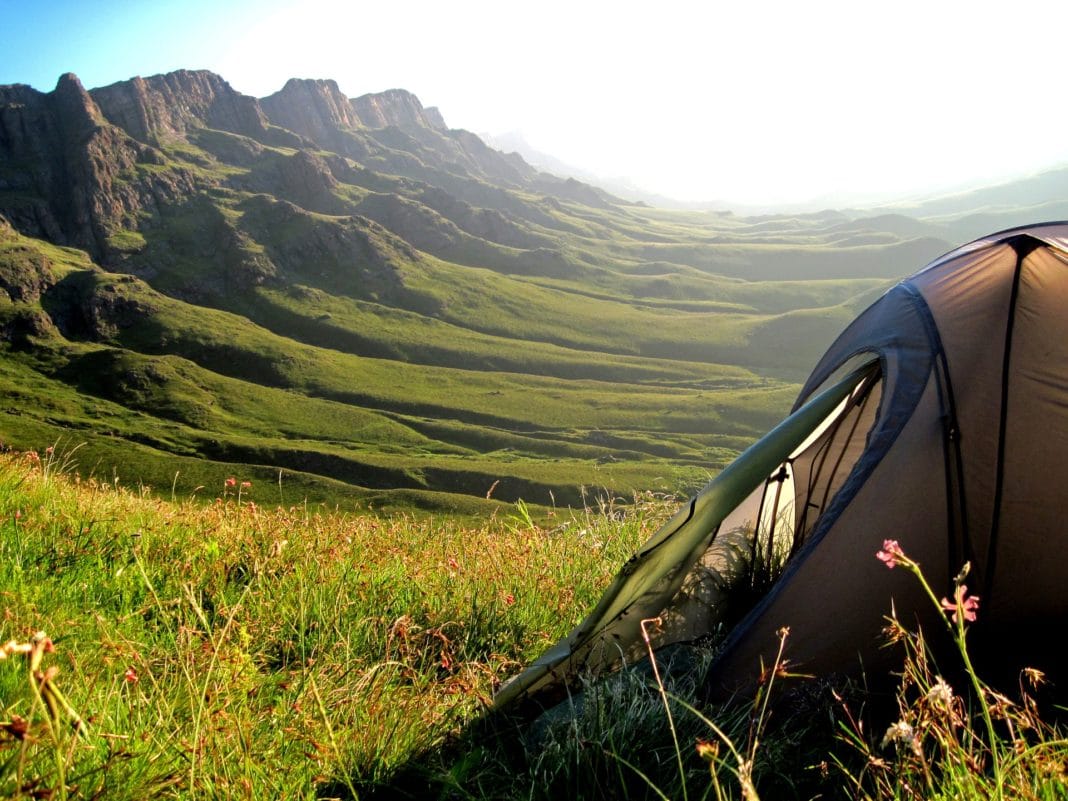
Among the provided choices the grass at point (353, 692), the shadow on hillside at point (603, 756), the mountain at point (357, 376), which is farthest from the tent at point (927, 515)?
the mountain at point (357, 376)

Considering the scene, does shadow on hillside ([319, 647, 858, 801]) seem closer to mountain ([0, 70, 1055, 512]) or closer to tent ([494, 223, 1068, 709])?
tent ([494, 223, 1068, 709])

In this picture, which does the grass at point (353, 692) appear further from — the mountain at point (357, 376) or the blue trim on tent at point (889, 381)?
the mountain at point (357, 376)

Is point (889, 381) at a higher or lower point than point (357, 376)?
higher

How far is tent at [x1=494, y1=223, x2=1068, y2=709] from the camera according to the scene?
493cm

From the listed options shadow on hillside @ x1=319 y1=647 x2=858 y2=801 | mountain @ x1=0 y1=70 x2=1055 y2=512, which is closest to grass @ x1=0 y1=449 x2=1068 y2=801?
shadow on hillside @ x1=319 y1=647 x2=858 y2=801

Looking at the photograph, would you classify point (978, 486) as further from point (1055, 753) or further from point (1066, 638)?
point (1055, 753)

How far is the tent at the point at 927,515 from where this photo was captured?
4926mm

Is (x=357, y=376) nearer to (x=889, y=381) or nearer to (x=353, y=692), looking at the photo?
(x=889, y=381)

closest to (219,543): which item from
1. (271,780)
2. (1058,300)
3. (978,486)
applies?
(271,780)

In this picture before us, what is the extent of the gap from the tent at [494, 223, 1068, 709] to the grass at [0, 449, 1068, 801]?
378mm

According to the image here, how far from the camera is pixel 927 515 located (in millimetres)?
5102

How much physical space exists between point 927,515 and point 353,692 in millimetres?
3722

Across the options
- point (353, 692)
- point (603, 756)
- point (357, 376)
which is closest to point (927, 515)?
point (603, 756)

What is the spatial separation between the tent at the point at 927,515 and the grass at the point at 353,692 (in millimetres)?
378
